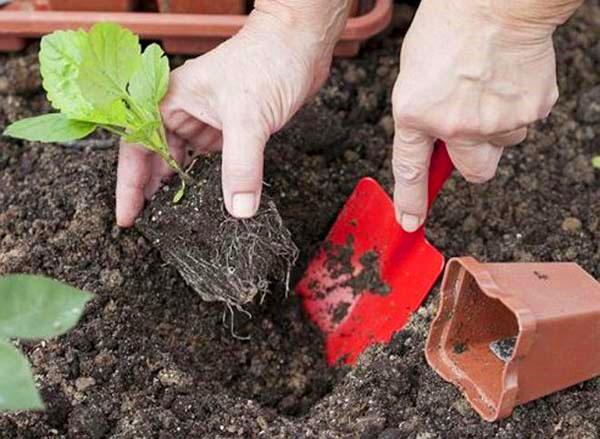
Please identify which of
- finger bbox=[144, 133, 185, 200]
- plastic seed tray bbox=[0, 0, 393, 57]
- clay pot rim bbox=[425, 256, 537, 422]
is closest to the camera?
clay pot rim bbox=[425, 256, 537, 422]

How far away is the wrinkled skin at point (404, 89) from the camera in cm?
155

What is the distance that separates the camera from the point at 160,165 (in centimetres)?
188

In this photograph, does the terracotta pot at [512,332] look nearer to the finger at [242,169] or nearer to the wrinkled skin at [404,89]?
the wrinkled skin at [404,89]

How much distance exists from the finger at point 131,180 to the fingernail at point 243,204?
253 millimetres

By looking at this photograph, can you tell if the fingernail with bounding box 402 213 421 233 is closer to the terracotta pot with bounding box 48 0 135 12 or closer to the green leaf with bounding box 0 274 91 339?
the green leaf with bounding box 0 274 91 339

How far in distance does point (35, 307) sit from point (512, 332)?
2.96 feet

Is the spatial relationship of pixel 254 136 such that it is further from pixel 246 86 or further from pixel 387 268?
pixel 387 268

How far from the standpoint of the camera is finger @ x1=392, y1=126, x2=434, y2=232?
5.46ft

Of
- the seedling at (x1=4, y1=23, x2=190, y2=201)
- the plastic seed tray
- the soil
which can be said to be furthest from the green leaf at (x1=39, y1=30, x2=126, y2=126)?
the plastic seed tray

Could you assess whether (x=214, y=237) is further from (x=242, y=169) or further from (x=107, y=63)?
(x=107, y=63)

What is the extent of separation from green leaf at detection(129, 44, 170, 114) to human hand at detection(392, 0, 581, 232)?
408 mm

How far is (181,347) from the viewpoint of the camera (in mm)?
1866

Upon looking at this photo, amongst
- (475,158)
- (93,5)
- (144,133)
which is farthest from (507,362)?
(93,5)

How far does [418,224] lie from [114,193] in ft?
1.99
